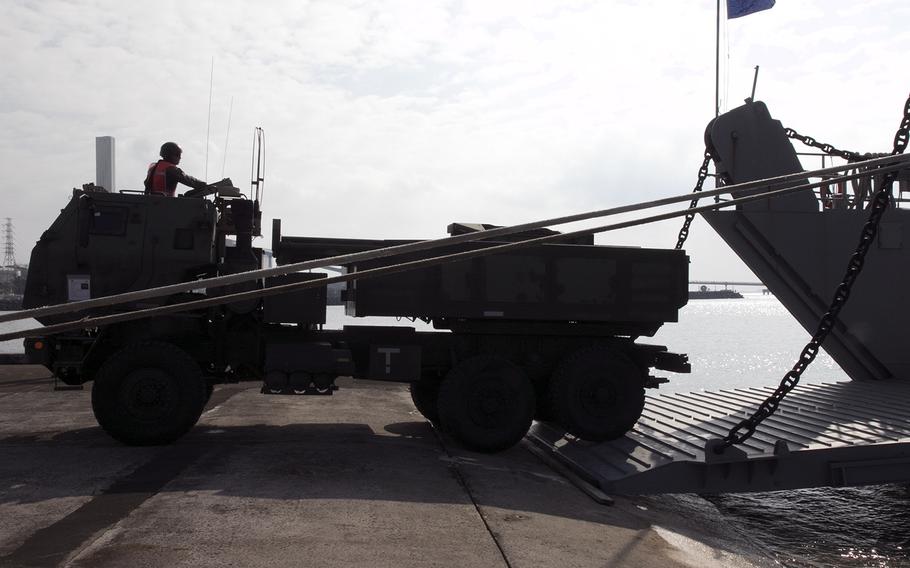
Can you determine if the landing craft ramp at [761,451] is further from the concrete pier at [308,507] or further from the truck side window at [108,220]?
the truck side window at [108,220]

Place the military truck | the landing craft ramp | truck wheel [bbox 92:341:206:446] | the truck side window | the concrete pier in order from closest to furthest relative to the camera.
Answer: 1. the concrete pier
2. the landing craft ramp
3. truck wheel [bbox 92:341:206:446]
4. the military truck
5. the truck side window

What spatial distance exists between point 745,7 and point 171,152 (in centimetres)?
966

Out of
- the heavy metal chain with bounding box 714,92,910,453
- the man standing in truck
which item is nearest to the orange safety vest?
the man standing in truck

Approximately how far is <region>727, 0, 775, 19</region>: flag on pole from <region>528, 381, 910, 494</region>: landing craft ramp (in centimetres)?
669

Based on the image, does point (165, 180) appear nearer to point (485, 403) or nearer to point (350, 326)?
point (350, 326)

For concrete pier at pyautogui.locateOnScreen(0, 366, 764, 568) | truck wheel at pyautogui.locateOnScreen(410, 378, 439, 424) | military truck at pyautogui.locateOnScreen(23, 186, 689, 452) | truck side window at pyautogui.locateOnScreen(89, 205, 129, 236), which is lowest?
concrete pier at pyautogui.locateOnScreen(0, 366, 764, 568)

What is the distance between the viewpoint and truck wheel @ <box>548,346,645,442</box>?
28.7ft

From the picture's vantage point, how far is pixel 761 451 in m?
7.73

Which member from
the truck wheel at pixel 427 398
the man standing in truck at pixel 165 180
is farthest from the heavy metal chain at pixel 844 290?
the man standing in truck at pixel 165 180

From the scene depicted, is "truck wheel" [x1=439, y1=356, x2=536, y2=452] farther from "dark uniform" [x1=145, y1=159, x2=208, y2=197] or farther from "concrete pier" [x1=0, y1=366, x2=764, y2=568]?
"dark uniform" [x1=145, y1=159, x2=208, y2=197]

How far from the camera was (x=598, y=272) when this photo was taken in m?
8.65

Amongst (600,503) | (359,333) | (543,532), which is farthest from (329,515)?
(359,333)

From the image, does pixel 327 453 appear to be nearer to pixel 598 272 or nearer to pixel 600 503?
pixel 600 503

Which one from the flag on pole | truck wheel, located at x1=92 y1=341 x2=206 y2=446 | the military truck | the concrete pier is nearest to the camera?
the concrete pier
